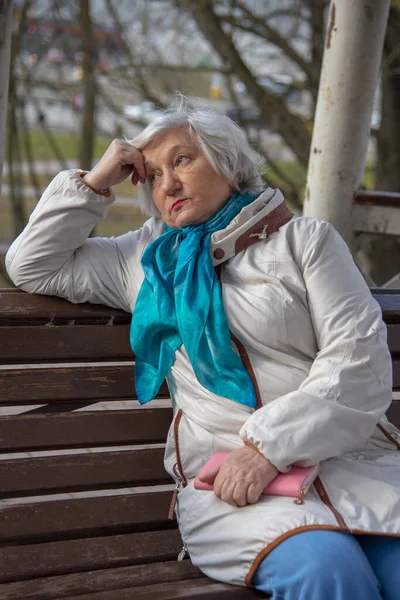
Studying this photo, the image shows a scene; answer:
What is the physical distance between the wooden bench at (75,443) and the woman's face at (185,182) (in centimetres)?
44

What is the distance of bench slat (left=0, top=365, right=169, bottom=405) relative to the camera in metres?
2.89

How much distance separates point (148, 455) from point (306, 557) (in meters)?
0.90

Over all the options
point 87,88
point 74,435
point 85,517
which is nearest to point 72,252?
point 74,435

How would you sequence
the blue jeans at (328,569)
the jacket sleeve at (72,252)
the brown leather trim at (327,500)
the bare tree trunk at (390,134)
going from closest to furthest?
the blue jeans at (328,569)
the brown leather trim at (327,500)
the jacket sleeve at (72,252)
the bare tree trunk at (390,134)

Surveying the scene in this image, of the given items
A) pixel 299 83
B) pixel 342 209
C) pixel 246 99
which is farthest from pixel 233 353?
pixel 246 99

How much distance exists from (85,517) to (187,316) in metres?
0.77

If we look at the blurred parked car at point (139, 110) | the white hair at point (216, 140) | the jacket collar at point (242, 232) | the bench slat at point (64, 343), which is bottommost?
the bench slat at point (64, 343)

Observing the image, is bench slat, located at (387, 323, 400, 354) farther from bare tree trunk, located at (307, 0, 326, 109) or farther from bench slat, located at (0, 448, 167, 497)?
bare tree trunk, located at (307, 0, 326, 109)

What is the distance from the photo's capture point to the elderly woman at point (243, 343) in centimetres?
235

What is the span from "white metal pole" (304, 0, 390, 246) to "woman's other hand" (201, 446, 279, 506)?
8.29 ft

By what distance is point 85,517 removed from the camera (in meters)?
2.88

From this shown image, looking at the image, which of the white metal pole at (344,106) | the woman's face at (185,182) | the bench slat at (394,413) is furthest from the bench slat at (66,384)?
the white metal pole at (344,106)

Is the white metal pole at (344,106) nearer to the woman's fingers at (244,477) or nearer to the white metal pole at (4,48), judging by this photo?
the white metal pole at (4,48)

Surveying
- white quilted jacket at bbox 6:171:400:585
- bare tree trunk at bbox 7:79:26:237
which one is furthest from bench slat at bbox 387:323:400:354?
bare tree trunk at bbox 7:79:26:237
